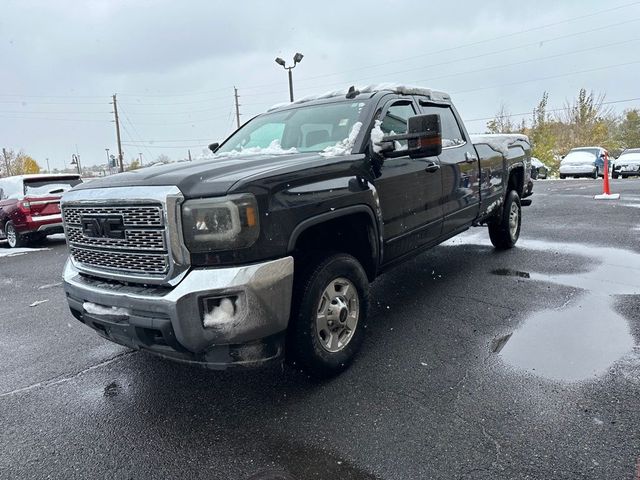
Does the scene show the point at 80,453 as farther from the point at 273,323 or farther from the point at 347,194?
the point at 347,194

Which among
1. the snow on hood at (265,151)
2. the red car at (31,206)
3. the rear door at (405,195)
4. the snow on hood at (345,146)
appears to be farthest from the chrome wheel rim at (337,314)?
the red car at (31,206)

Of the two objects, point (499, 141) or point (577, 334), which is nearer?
point (577, 334)

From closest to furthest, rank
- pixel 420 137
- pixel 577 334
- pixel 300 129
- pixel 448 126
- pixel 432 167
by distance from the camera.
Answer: pixel 420 137, pixel 577 334, pixel 300 129, pixel 432 167, pixel 448 126

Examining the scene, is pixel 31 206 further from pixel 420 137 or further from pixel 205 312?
pixel 420 137

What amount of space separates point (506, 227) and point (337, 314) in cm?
426

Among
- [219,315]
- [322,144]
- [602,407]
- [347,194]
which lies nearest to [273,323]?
[219,315]

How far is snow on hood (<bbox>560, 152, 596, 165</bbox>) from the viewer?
22844mm

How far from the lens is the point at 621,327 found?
383cm

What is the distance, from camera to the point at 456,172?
480cm

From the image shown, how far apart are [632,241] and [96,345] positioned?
7242 millimetres

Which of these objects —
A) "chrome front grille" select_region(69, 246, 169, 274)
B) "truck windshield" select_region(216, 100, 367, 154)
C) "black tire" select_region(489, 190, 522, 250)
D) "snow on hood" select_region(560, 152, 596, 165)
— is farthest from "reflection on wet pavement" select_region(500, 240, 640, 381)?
"snow on hood" select_region(560, 152, 596, 165)

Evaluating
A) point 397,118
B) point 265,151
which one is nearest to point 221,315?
point 265,151

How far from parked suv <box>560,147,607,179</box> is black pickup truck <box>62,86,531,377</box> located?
73.2ft

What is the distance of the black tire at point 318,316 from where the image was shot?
9.40 ft
